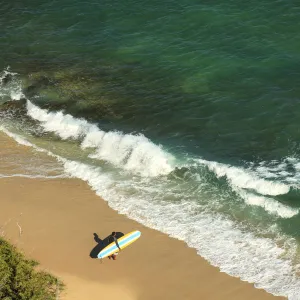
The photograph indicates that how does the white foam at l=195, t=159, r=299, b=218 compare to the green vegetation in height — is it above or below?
below

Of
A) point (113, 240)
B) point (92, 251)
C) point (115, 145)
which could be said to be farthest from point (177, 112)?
point (92, 251)

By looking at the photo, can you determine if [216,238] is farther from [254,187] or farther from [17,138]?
[17,138]

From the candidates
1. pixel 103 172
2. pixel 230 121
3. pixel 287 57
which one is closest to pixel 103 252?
pixel 103 172

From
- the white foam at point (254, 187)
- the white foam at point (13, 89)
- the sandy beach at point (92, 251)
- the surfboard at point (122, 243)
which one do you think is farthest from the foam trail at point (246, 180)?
the white foam at point (13, 89)

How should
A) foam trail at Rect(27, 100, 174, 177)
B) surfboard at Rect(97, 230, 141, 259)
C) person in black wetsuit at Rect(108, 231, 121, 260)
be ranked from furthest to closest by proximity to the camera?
foam trail at Rect(27, 100, 174, 177), person in black wetsuit at Rect(108, 231, 121, 260), surfboard at Rect(97, 230, 141, 259)

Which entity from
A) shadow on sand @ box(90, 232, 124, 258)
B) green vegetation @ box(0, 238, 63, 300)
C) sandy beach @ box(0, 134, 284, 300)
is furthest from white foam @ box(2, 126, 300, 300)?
green vegetation @ box(0, 238, 63, 300)

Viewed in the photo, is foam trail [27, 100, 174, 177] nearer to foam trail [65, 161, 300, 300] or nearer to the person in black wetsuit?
foam trail [65, 161, 300, 300]

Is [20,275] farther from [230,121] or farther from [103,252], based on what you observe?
[230,121]
